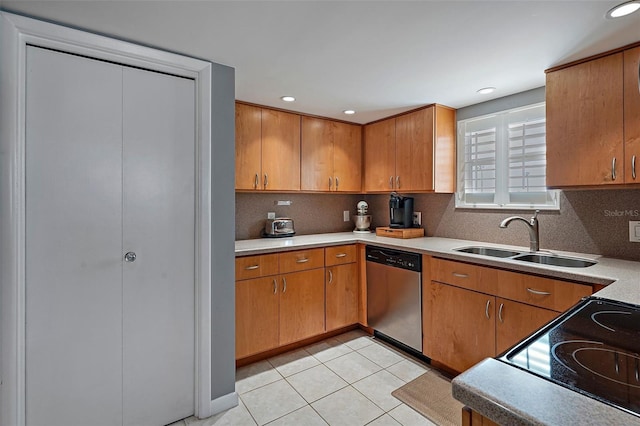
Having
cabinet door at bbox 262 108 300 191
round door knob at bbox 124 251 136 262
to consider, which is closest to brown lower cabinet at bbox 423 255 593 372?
cabinet door at bbox 262 108 300 191

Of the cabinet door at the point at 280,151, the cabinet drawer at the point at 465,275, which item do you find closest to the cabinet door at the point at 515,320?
the cabinet drawer at the point at 465,275

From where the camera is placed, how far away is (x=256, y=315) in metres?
2.50

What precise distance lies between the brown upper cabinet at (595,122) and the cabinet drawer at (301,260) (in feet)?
5.78

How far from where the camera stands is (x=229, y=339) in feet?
6.81

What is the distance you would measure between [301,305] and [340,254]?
22.8 inches

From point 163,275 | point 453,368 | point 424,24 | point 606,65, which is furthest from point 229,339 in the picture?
point 606,65

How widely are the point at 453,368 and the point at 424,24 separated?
2.22 meters

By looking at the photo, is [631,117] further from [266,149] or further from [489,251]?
[266,149]

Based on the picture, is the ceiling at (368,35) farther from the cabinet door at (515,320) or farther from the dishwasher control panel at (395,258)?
the cabinet door at (515,320)

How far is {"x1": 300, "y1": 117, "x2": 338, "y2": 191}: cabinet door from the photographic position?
3.19m

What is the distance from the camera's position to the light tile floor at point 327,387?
1.94m

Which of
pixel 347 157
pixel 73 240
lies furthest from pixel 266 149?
pixel 73 240

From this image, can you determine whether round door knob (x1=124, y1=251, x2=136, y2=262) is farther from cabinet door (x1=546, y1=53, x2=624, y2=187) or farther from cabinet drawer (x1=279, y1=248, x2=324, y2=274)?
cabinet door (x1=546, y1=53, x2=624, y2=187)

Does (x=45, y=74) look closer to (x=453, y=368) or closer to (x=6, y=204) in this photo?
(x=6, y=204)
